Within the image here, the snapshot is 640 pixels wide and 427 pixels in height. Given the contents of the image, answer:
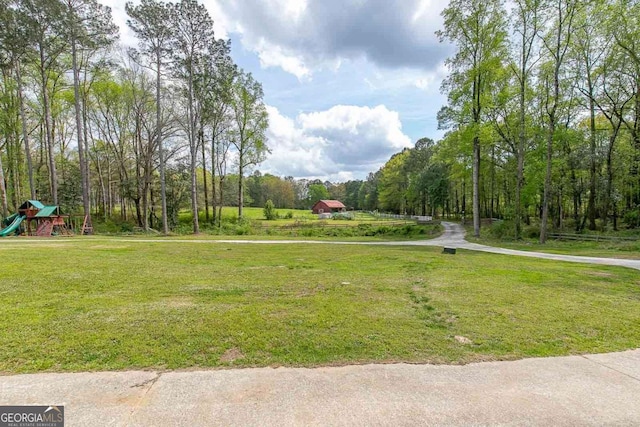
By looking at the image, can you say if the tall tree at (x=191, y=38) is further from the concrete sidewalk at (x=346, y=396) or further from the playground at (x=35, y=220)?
the concrete sidewalk at (x=346, y=396)

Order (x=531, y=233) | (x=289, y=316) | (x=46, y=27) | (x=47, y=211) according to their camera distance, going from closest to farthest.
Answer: (x=289, y=316) < (x=46, y=27) < (x=47, y=211) < (x=531, y=233)

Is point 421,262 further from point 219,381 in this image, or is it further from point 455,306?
point 219,381

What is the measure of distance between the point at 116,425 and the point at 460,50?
23.4 m

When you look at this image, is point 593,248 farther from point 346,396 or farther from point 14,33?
point 14,33

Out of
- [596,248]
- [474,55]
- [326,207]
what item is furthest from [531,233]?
[326,207]

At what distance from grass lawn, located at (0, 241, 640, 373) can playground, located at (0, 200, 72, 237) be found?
13049 mm

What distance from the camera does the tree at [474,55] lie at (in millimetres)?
17469

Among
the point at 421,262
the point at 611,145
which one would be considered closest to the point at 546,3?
the point at 611,145

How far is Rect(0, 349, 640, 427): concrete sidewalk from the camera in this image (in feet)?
7.36

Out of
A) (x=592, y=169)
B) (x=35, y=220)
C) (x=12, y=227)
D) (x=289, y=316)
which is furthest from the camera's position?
(x=592, y=169)

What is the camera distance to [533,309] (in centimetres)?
488

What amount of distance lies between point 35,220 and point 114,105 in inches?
474

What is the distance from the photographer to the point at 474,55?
18.3 metres

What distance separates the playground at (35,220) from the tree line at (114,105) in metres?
0.98
